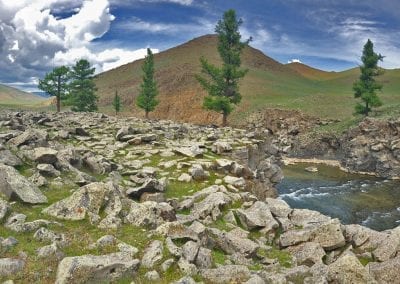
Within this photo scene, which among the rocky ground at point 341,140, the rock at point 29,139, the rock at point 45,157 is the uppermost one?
the rock at point 29,139

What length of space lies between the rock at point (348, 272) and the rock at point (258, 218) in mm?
5366

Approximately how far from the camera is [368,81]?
84250mm

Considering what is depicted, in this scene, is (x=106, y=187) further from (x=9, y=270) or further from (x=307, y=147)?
(x=307, y=147)

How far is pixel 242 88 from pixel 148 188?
120565mm

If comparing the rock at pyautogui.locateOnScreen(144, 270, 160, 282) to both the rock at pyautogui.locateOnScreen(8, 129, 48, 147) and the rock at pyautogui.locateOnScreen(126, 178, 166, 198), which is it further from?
the rock at pyautogui.locateOnScreen(8, 129, 48, 147)

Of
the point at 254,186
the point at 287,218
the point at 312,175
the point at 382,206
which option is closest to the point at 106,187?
the point at 287,218

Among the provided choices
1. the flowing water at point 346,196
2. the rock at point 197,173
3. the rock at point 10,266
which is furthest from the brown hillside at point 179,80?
the rock at point 10,266

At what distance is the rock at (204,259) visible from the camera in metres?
12.2

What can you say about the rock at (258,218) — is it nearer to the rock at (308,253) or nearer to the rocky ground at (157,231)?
the rocky ground at (157,231)

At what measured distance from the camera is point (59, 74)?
8050 cm

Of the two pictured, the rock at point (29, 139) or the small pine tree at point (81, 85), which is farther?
the small pine tree at point (81, 85)

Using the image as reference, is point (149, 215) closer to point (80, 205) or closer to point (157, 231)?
point (157, 231)

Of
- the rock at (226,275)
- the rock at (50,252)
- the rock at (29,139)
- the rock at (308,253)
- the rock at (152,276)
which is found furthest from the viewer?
the rock at (29,139)

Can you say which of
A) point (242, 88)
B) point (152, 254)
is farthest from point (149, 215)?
point (242, 88)
